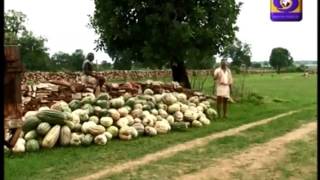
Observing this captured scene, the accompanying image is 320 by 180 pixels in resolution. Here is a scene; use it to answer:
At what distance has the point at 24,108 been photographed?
11.2m

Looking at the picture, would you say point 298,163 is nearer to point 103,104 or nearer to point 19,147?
point 19,147

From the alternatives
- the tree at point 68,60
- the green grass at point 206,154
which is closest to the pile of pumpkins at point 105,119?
the green grass at point 206,154

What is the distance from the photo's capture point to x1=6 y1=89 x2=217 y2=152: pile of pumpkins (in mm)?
9672

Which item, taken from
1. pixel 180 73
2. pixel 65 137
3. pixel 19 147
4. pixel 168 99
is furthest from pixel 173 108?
pixel 180 73

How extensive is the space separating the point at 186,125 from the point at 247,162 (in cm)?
387

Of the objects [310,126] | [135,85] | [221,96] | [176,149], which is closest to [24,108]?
[176,149]

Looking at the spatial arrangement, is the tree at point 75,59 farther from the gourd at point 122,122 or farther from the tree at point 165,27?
the gourd at point 122,122

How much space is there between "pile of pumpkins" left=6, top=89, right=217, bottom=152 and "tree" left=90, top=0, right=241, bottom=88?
13.9 ft

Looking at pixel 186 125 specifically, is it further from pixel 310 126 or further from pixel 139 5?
pixel 139 5

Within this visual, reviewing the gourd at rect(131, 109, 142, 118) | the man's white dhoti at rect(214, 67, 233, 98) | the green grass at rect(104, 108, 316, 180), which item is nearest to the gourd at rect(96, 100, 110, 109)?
the gourd at rect(131, 109, 142, 118)

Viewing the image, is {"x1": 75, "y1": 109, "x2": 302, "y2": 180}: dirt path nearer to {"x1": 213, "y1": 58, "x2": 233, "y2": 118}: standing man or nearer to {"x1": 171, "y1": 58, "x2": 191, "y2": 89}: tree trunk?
{"x1": 213, "y1": 58, "x2": 233, "y2": 118}: standing man

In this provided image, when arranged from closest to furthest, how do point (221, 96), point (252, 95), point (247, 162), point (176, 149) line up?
point (247, 162) < point (176, 149) < point (221, 96) < point (252, 95)

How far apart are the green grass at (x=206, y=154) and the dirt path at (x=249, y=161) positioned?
17 centimetres

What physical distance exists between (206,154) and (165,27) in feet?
31.1
